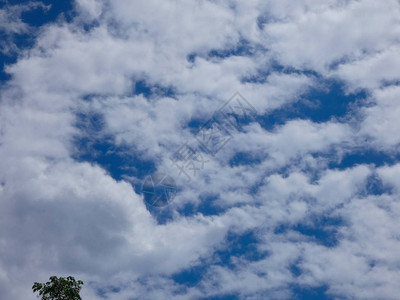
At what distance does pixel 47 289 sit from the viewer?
6012cm

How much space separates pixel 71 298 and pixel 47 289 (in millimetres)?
2971

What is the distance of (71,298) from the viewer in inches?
2365
